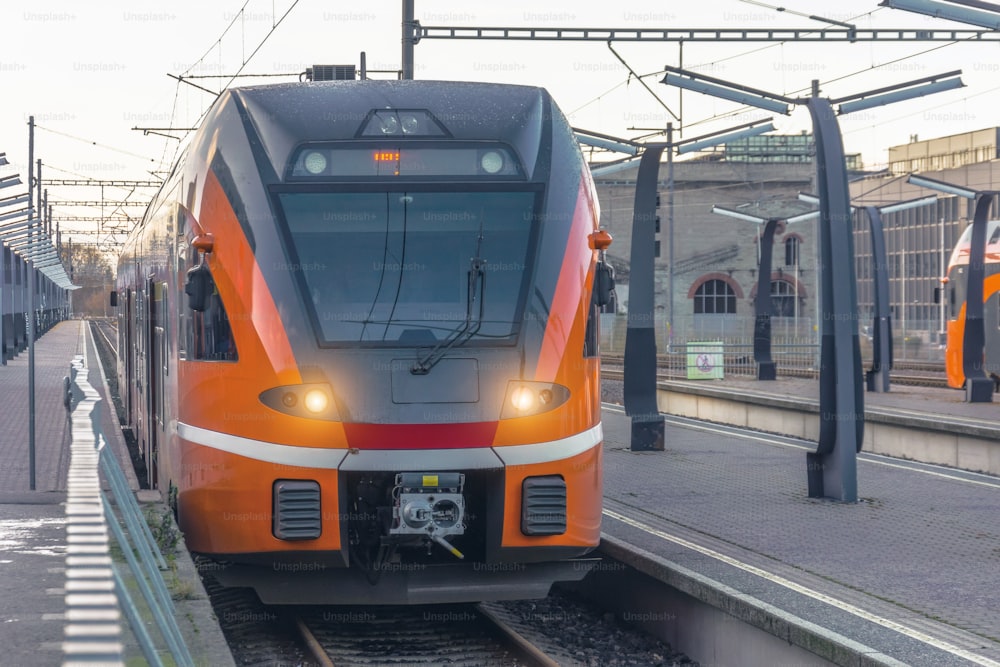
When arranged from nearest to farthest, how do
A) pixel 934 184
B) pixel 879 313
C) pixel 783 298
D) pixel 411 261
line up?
pixel 411 261 → pixel 879 313 → pixel 934 184 → pixel 783 298

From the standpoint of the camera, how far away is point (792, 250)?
5966cm

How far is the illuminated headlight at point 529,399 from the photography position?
7.72 meters

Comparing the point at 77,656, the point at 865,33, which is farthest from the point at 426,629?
the point at 865,33

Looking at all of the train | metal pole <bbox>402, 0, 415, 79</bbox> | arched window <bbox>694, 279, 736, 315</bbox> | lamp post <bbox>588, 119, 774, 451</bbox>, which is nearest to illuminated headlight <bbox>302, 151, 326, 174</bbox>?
lamp post <bbox>588, 119, 774, 451</bbox>

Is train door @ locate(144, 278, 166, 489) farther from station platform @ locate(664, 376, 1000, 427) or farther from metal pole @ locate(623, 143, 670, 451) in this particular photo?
station platform @ locate(664, 376, 1000, 427)

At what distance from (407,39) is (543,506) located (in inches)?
426

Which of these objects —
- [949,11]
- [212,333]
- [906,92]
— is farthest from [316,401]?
[906,92]

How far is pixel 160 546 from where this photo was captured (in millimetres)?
8875

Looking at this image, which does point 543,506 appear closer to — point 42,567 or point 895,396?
point 42,567

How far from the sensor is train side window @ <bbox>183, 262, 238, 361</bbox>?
26.1 feet

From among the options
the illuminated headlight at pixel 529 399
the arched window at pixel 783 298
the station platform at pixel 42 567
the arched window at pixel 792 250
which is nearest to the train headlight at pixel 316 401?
the illuminated headlight at pixel 529 399

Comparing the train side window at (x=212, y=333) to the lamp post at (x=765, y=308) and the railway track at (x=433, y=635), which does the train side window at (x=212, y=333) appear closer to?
the railway track at (x=433, y=635)

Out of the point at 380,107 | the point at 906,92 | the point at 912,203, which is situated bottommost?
the point at 380,107

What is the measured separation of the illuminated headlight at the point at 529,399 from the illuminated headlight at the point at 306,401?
961mm
